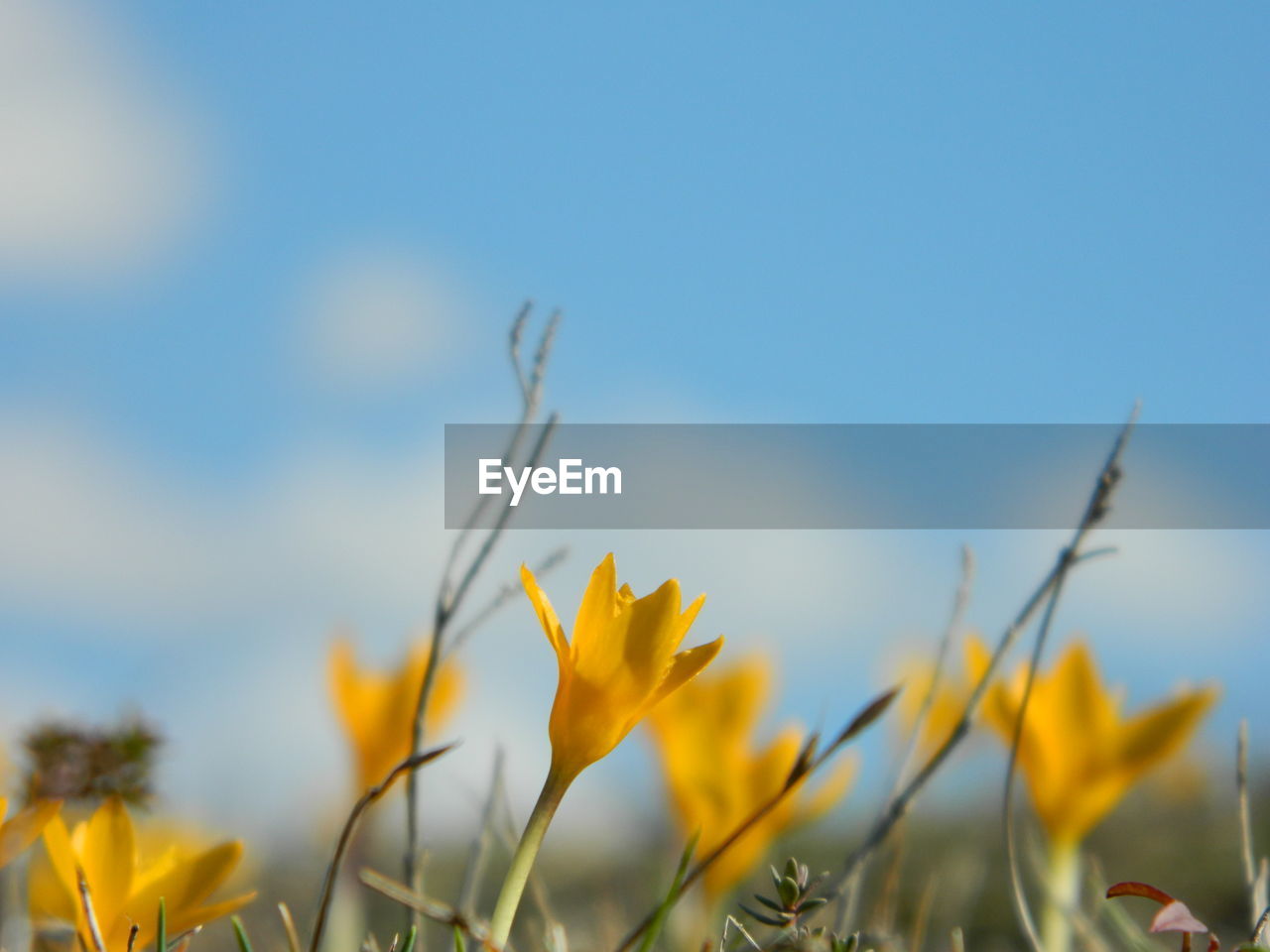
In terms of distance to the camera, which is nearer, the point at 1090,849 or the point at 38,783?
the point at 38,783

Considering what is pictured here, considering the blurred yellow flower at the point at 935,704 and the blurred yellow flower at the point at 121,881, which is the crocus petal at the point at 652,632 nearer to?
the blurred yellow flower at the point at 121,881

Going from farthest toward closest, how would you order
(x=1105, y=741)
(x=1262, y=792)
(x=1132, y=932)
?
(x=1262, y=792) → (x=1105, y=741) → (x=1132, y=932)

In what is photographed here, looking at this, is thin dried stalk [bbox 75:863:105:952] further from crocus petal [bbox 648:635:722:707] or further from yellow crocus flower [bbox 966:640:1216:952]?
yellow crocus flower [bbox 966:640:1216:952]

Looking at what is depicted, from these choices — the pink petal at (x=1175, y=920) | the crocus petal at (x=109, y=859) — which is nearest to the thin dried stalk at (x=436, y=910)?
the crocus petal at (x=109, y=859)

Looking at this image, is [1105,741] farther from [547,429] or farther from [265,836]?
[265,836]

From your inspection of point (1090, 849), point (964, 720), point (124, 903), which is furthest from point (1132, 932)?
point (1090, 849)

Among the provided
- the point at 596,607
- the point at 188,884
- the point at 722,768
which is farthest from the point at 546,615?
the point at 722,768
